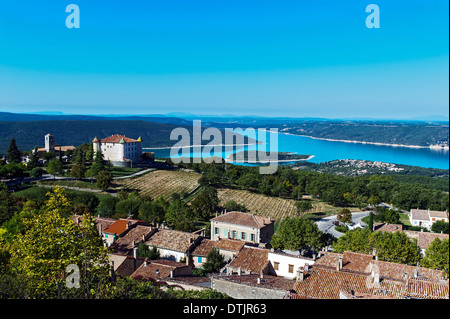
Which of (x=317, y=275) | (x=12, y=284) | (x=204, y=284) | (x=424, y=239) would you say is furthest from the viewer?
(x=424, y=239)

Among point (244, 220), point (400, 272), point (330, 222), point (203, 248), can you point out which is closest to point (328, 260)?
point (400, 272)

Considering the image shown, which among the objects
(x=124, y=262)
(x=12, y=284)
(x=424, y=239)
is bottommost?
(x=424, y=239)

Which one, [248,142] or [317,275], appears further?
[248,142]

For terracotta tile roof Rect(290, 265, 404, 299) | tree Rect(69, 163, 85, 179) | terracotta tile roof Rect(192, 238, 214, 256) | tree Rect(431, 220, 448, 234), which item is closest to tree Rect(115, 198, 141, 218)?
terracotta tile roof Rect(192, 238, 214, 256)

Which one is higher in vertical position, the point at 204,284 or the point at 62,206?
the point at 62,206

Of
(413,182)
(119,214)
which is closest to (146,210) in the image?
(119,214)

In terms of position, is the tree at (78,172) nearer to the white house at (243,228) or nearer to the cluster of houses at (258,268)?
the cluster of houses at (258,268)

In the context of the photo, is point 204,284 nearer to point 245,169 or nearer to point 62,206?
point 62,206
